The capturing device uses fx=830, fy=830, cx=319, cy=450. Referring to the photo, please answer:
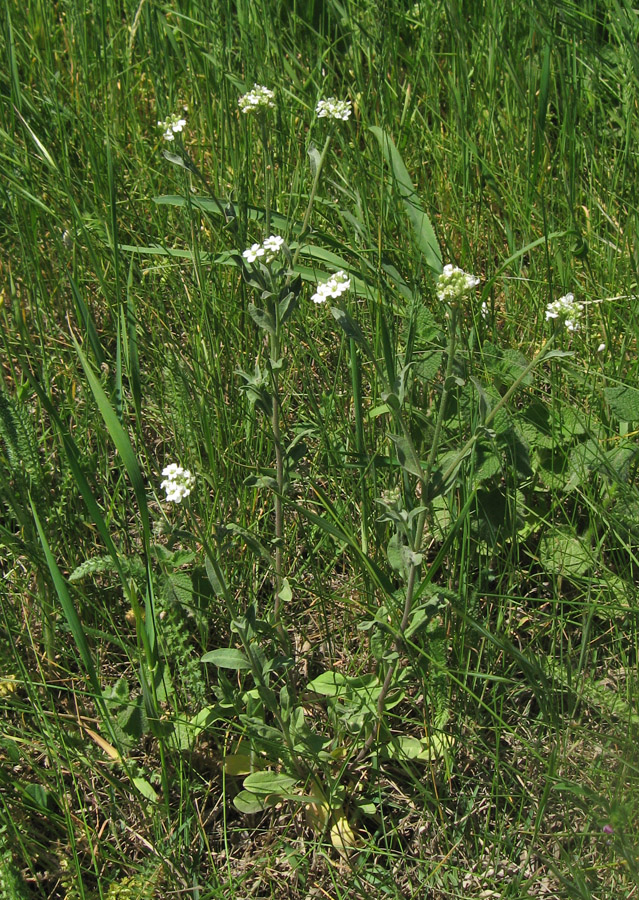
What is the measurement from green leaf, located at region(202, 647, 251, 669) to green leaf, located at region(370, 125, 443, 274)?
1191 millimetres

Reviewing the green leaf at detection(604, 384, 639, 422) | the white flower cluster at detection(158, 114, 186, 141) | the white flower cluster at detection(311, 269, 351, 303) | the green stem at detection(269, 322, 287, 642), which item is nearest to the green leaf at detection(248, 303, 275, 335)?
the green stem at detection(269, 322, 287, 642)

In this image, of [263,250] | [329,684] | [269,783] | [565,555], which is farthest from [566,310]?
[269,783]

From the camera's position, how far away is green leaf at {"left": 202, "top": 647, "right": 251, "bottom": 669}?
166 centimetres

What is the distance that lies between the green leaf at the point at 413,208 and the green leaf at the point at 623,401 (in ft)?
1.89

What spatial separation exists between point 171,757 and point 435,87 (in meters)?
2.27

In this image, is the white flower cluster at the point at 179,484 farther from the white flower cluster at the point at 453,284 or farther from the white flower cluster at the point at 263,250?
the white flower cluster at the point at 453,284

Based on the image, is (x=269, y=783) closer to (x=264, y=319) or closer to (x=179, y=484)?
(x=179, y=484)

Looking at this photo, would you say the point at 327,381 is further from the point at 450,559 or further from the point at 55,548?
the point at 55,548

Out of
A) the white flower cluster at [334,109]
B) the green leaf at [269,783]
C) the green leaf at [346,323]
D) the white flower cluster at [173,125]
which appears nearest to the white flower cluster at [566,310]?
the green leaf at [346,323]

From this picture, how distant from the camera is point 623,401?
2.02 metres

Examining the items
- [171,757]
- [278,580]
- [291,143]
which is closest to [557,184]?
[291,143]

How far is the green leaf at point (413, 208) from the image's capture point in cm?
232

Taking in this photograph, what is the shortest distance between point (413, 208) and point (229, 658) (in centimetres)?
140

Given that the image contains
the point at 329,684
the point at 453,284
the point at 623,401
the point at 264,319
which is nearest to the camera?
the point at 453,284
